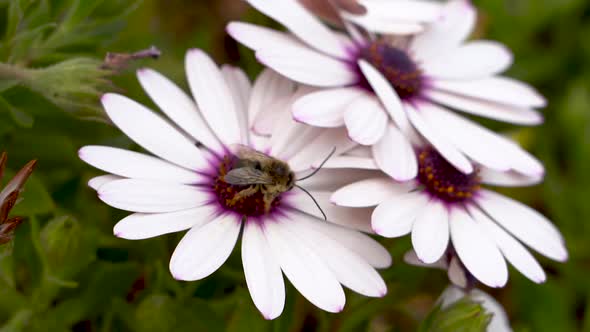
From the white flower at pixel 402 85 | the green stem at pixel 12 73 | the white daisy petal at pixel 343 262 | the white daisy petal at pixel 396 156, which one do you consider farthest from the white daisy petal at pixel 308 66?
the green stem at pixel 12 73

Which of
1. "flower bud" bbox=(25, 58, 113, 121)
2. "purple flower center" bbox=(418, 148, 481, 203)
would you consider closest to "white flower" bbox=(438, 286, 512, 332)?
"purple flower center" bbox=(418, 148, 481, 203)

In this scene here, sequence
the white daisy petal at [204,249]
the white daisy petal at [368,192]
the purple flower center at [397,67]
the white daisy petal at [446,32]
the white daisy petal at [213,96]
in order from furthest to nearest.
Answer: the white daisy petal at [446,32], the purple flower center at [397,67], the white daisy petal at [213,96], the white daisy petal at [368,192], the white daisy petal at [204,249]

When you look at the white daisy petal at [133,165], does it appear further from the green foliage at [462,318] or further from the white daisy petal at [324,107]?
the green foliage at [462,318]

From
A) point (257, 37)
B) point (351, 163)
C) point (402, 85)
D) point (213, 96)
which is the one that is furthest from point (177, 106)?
point (402, 85)

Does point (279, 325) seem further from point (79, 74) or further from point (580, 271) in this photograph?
point (580, 271)

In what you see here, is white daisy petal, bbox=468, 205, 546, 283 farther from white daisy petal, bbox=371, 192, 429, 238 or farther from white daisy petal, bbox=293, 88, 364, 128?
white daisy petal, bbox=293, 88, 364, 128
